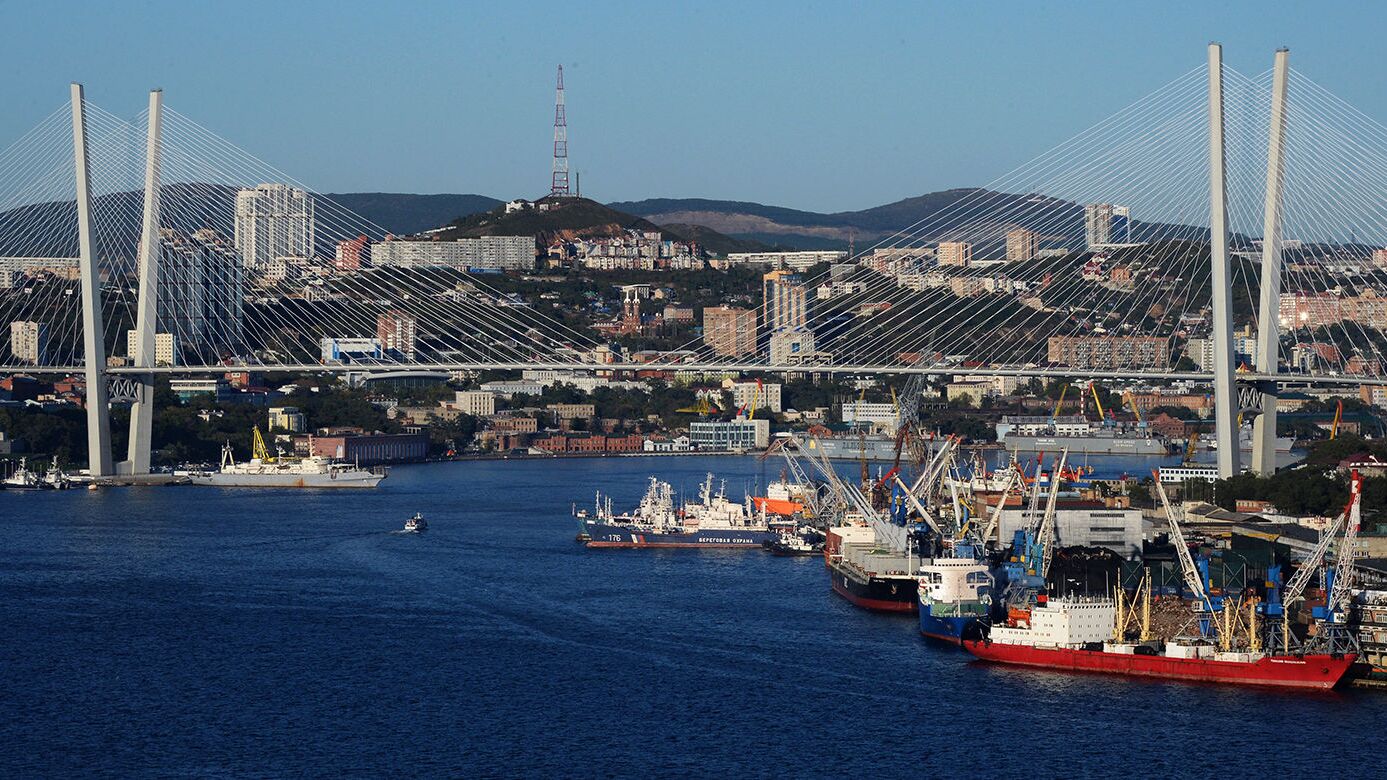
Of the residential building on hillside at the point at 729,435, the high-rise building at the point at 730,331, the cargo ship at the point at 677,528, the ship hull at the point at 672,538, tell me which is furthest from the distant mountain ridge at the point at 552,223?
the ship hull at the point at 672,538

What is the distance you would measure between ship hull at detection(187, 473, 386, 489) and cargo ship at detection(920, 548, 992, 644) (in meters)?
11.5

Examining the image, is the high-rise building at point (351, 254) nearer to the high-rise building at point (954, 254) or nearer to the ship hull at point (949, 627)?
the high-rise building at point (954, 254)

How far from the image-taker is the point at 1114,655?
10.6 metres

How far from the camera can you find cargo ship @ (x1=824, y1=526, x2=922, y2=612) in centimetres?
1295

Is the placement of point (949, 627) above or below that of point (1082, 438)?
below

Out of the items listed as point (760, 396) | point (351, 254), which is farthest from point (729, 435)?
point (351, 254)

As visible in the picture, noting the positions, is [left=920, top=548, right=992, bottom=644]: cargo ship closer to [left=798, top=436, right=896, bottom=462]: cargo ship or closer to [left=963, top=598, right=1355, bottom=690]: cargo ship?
[left=963, top=598, right=1355, bottom=690]: cargo ship

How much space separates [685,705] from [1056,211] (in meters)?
10.6

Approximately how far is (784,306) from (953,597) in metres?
20.3

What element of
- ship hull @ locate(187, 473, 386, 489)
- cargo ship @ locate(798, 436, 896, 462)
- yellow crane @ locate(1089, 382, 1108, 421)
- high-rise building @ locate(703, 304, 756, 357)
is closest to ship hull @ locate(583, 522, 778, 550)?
ship hull @ locate(187, 473, 386, 489)

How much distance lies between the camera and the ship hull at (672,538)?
16.4 m

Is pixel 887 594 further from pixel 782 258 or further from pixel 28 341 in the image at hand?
pixel 782 258

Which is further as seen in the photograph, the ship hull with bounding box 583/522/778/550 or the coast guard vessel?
the coast guard vessel

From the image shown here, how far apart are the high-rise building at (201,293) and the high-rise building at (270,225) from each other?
16.5 feet
